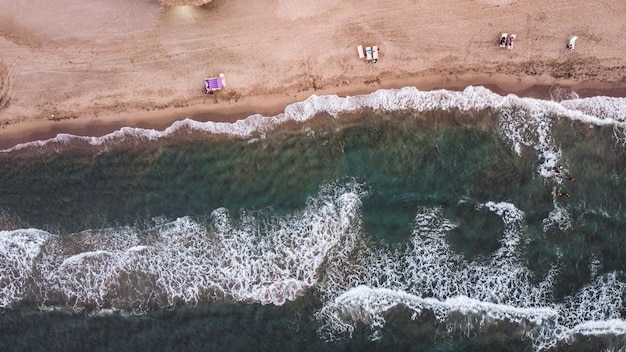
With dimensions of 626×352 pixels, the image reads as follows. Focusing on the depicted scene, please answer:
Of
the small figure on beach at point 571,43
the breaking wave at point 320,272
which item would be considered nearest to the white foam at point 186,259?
the breaking wave at point 320,272

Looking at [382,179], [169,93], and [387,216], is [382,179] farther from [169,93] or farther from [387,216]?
[169,93]

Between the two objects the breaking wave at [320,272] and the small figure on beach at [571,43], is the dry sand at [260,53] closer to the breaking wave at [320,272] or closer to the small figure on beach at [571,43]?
the small figure on beach at [571,43]

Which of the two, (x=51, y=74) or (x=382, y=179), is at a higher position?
(x=51, y=74)

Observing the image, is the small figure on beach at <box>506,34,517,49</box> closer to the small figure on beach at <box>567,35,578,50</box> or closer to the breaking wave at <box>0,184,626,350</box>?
the small figure on beach at <box>567,35,578,50</box>

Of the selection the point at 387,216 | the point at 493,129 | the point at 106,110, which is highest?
the point at 106,110

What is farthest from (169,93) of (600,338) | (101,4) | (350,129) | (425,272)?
(600,338)

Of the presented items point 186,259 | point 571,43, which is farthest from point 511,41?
point 186,259
